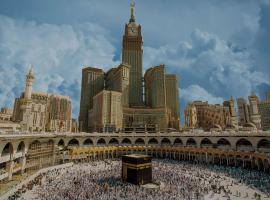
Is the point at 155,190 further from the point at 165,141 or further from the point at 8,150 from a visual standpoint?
the point at 165,141

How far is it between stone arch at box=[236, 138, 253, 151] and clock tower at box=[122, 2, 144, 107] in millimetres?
102471

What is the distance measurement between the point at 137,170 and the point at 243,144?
3043 centimetres

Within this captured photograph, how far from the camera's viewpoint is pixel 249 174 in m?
36.4

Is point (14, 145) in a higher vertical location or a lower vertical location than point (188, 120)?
lower

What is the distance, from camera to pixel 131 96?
5920 inches

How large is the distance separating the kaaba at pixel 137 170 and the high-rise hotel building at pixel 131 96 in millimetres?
73365

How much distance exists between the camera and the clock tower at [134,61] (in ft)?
490

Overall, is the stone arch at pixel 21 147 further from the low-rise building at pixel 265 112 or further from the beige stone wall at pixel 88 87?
the low-rise building at pixel 265 112

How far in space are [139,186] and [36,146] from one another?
26.8 metres

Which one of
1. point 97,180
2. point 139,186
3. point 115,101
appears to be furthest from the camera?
point 115,101

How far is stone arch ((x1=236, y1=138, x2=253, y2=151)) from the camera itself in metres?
46.4

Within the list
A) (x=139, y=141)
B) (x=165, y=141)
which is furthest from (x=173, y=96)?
(x=165, y=141)

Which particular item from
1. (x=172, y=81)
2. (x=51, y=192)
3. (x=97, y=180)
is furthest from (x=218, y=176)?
(x=172, y=81)

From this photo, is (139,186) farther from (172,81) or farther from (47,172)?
(172,81)
